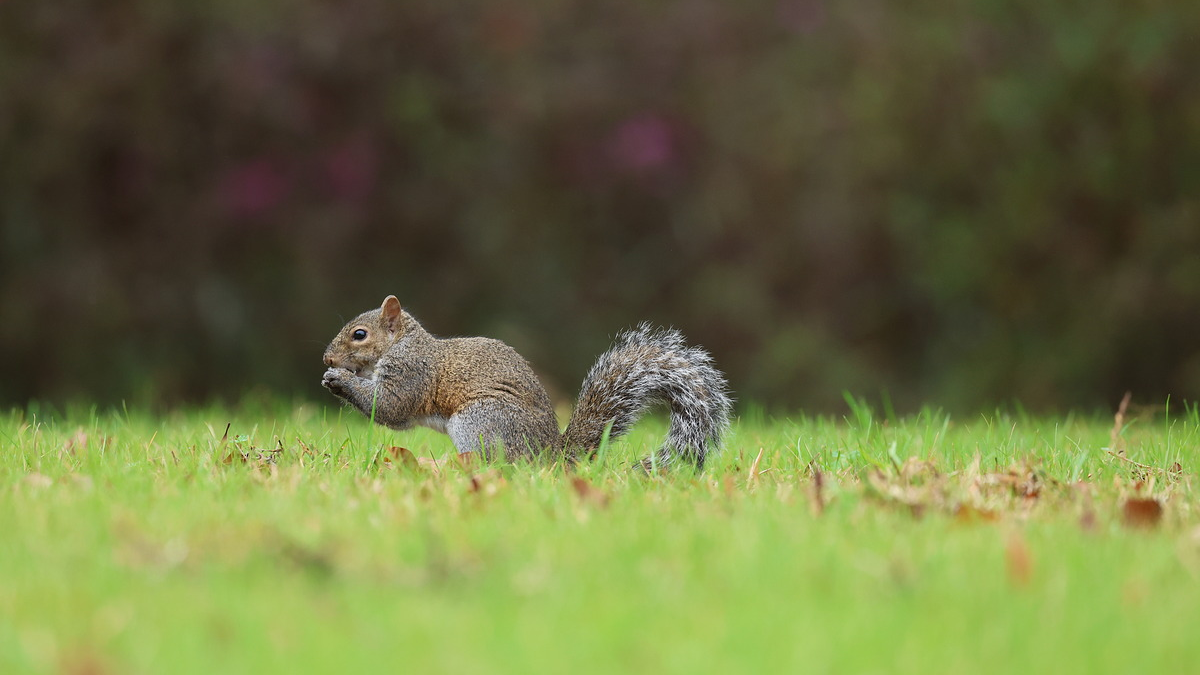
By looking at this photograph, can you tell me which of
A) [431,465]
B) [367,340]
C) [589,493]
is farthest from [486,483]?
[367,340]

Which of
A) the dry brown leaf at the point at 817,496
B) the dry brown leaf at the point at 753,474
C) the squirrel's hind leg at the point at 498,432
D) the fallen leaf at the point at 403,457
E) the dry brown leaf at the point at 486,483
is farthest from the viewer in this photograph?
the squirrel's hind leg at the point at 498,432

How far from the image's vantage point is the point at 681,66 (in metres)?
10.8

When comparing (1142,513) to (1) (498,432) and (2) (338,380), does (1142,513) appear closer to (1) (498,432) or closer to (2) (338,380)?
(1) (498,432)

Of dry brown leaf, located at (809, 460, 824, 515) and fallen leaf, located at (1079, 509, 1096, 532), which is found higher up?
fallen leaf, located at (1079, 509, 1096, 532)

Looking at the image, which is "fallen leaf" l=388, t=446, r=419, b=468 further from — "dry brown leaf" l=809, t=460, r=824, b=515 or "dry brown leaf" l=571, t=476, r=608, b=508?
"dry brown leaf" l=809, t=460, r=824, b=515

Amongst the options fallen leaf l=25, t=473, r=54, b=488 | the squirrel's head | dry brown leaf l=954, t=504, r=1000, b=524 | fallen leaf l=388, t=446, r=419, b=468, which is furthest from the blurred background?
dry brown leaf l=954, t=504, r=1000, b=524

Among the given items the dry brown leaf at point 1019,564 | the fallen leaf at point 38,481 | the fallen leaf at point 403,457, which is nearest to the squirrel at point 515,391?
the fallen leaf at point 403,457

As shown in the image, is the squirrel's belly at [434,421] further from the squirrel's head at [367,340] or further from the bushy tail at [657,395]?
the bushy tail at [657,395]

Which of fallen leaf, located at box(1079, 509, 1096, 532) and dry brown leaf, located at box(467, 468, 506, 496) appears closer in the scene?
fallen leaf, located at box(1079, 509, 1096, 532)

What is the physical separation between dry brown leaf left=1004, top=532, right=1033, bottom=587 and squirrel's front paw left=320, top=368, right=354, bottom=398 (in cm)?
251

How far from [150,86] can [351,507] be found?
271 inches

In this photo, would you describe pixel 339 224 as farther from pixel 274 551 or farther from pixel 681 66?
pixel 274 551

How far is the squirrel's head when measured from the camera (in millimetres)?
4730

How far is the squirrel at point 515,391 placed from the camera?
3998mm
